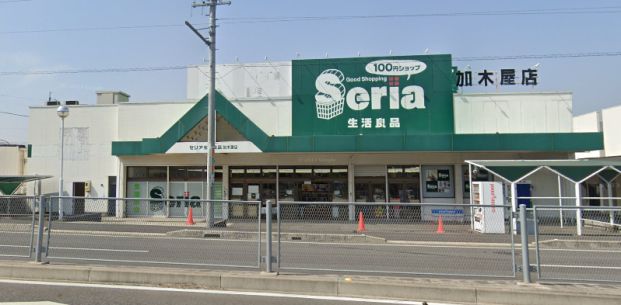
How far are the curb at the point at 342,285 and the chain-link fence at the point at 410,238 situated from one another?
72 centimetres

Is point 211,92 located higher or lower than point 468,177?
higher

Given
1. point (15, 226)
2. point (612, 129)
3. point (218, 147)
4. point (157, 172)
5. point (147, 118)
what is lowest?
point (15, 226)

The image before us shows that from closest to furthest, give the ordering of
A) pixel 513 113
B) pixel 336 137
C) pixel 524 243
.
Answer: pixel 524 243 → pixel 336 137 → pixel 513 113

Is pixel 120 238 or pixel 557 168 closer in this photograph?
pixel 120 238

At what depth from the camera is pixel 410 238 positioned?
9.73 meters

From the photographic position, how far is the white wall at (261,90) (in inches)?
966

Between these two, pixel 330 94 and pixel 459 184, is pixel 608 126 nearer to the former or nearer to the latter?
pixel 459 184

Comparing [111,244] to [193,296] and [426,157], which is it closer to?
[193,296]

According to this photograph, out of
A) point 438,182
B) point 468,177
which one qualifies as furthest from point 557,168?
point 438,182

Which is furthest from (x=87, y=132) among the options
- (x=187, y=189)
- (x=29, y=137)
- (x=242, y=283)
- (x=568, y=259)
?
(x=568, y=259)

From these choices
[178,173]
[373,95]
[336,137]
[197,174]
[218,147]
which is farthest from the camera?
[178,173]

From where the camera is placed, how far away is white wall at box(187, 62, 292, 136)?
2455 centimetres

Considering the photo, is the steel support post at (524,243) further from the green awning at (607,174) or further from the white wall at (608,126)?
the white wall at (608,126)

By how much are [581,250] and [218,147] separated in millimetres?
16746
